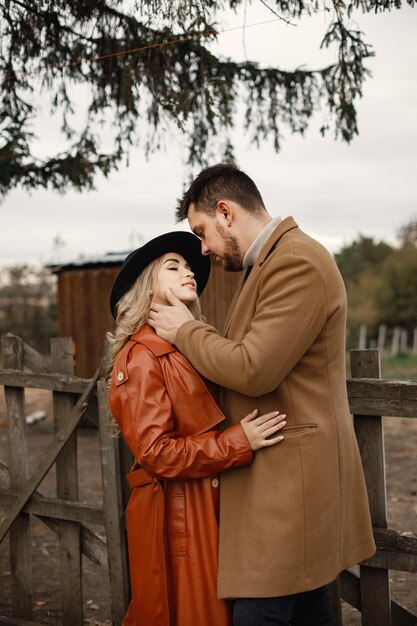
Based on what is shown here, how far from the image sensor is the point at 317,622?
2.62 m

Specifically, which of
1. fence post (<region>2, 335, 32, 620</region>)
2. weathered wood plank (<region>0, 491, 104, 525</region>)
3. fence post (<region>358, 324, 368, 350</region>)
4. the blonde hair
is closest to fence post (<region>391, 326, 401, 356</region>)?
fence post (<region>358, 324, 368, 350</region>)

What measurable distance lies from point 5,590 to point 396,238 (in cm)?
4558

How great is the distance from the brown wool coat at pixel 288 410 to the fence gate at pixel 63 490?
1.17 metres

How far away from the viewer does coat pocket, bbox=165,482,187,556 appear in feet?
8.03

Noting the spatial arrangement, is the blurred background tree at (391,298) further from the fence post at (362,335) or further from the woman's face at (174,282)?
the woman's face at (174,282)

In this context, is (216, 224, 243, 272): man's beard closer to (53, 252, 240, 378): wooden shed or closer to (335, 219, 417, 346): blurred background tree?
(53, 252, 240, 378): wooden shed

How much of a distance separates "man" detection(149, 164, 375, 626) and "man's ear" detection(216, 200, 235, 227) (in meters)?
0.14

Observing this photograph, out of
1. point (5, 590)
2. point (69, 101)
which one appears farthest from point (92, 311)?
point (5, 590)

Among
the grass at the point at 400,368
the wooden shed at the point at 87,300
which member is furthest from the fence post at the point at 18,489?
the grass at the point at 400,368

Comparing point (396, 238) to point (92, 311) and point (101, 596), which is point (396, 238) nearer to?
point (92, 311)

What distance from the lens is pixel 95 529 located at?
20.7ft

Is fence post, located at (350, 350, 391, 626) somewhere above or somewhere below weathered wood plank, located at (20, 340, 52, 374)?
below

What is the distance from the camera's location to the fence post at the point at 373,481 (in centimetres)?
298

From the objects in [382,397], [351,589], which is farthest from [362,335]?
[382,397]
